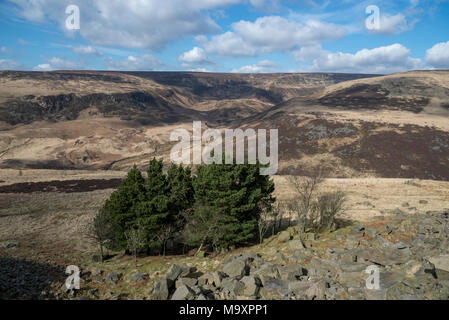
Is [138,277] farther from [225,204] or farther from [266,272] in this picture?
[225,204]

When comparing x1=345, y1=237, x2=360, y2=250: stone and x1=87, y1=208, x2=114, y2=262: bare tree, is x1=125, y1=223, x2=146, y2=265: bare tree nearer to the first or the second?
x1=87, y1=208, x2=114, y2=262: bare tree

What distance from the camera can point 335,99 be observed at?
176 m

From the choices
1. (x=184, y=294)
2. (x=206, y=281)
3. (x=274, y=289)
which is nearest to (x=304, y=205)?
(x=274, y=289)

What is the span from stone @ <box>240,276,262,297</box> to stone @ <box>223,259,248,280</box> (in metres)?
1.52

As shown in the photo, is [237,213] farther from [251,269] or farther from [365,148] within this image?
[365,148]

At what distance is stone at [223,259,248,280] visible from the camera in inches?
773

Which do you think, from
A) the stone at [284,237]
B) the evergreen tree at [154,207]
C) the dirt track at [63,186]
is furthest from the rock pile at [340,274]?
the dirt track at [63,186]

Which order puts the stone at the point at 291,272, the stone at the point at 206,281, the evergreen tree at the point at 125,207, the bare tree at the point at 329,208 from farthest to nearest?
1. the evergreen tree at the point at 125,207
2. the bare tree at the point at 329,208
3. the stone at the point at 206,281
4. the stone at the point at 291,272

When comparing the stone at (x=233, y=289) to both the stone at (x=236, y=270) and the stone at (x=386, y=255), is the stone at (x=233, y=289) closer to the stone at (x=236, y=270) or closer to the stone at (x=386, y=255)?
the stone at (x=236, y=270)

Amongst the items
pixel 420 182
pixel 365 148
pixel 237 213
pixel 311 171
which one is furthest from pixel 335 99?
pixel 237 213

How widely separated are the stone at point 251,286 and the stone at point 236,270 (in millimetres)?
1525

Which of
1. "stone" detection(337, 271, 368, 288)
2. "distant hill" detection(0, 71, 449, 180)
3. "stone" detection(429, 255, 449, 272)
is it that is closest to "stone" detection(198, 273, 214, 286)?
"stone" detection(337, 271, 368, 288)

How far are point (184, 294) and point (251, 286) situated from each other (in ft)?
14.2

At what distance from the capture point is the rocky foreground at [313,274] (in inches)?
635
